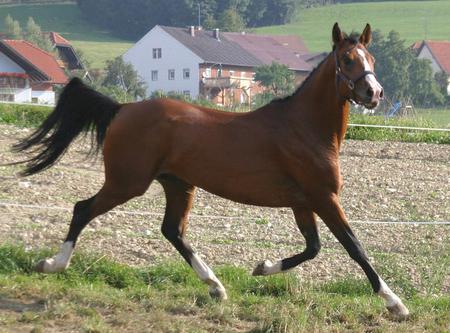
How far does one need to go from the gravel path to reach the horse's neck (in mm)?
1792

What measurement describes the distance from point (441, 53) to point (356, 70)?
2968 inches

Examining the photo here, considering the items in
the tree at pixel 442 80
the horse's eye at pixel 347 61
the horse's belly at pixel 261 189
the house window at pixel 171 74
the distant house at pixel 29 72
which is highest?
the horse's eye at pixel 347 61

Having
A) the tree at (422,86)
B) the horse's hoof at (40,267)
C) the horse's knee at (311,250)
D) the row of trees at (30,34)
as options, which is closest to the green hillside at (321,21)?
the row of trees at (30,34)

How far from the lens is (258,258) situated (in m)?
9.29

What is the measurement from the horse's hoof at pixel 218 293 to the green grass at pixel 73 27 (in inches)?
2865

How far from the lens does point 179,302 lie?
24.3 ft

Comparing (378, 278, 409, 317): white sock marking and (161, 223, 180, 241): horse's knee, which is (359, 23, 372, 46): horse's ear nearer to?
(378, 278, 409, 317): white sock marking

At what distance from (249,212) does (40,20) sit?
90.1 m

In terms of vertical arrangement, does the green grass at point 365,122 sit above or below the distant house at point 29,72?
above

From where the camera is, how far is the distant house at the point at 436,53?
79.6m

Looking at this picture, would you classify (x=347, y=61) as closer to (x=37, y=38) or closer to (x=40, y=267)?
(x=40, y=267)

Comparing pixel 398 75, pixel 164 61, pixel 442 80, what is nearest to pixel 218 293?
pixel 398 75

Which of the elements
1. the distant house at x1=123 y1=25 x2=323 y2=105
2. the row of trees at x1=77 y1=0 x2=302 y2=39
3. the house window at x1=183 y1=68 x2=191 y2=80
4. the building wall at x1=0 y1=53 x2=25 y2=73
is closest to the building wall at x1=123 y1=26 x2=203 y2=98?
the distant house at x1=123 y1=25 x2=323 y2=105

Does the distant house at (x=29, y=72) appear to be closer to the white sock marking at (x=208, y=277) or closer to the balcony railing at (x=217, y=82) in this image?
the balcony railing at (x=217, y=82)
